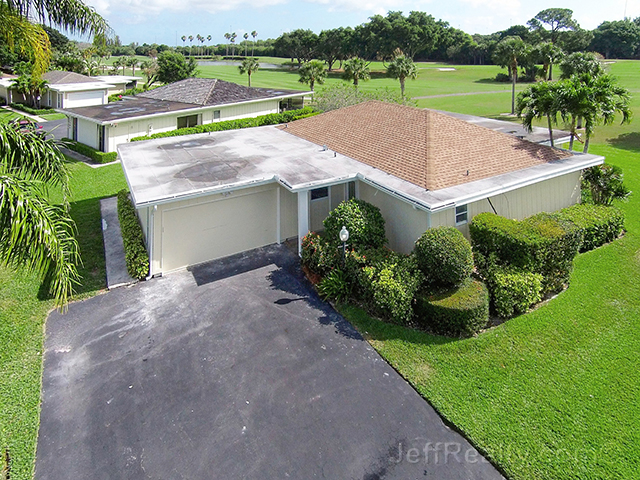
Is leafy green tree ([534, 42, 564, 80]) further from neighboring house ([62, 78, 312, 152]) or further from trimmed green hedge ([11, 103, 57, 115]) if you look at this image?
trimmed green hedge ([11, 103, 57, 115])

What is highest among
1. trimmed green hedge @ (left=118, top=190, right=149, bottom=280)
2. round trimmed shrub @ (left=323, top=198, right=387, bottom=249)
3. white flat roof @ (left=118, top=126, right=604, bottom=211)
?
white flat roof @ (left=118, top=126, right=604, bottom=211)

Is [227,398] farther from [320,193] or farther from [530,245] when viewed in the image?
[530,245]

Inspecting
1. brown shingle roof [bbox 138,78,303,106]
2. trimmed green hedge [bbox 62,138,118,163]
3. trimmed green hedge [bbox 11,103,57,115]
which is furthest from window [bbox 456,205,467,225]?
trimmed green hedge [bbox 11,103,57,115]

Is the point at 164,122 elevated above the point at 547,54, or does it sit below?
below

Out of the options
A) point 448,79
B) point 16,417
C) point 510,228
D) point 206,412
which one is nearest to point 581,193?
point 510,228

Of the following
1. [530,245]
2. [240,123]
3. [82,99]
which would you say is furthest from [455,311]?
[82,99]

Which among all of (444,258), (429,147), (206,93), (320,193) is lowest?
(444,258)
